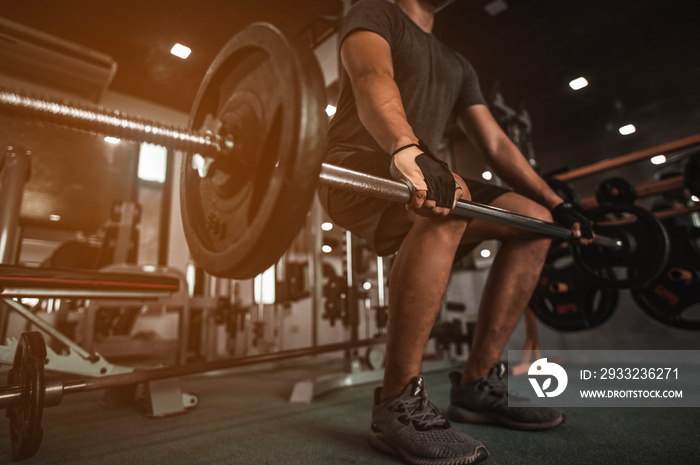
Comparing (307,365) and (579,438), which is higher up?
(579,438)

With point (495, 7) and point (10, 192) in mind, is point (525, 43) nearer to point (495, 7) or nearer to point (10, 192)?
point (495, 7)

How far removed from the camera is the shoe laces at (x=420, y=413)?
776 millimetres

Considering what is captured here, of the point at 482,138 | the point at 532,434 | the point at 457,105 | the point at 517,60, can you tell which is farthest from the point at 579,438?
the point at 517,60

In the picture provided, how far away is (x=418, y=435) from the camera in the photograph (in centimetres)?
75

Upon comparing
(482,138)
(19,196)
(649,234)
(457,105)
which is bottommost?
(649,234)

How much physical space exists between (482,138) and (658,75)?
3177 millimetres

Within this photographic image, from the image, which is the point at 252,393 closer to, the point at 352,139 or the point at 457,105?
the point at 352,139

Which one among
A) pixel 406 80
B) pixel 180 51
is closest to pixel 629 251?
pixel 406 80

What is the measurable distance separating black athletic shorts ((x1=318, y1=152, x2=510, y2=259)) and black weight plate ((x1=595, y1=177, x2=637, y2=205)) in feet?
3.43

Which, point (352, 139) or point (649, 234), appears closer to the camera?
point (352, 139)

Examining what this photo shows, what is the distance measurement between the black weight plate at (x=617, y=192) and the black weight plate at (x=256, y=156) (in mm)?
1764

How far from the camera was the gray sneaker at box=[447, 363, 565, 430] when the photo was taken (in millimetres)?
962

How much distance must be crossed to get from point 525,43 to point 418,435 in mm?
A: 3538

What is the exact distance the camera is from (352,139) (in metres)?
1.01
